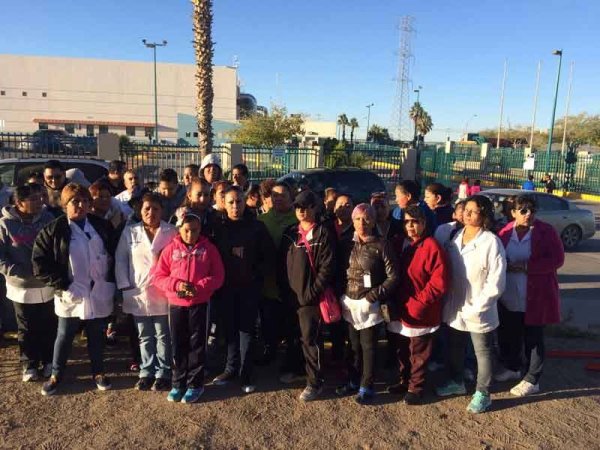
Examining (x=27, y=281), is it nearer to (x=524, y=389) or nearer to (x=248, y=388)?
(x=248, y=388)

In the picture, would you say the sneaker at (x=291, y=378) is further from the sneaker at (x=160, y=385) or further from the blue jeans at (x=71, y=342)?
the blue jeans at (x=71, y=342)

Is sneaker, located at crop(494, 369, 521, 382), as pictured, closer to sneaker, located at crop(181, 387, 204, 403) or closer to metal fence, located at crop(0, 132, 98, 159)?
sneaker, located at crop(181, 387, 204, 403)

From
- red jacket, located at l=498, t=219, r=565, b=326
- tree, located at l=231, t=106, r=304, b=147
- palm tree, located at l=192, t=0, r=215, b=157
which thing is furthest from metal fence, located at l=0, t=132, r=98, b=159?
tree, located at l=231, t=106, r=304, b=147

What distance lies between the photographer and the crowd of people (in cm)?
397

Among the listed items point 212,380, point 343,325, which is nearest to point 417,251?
point 343,325

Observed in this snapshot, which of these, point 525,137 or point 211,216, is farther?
point 525,137

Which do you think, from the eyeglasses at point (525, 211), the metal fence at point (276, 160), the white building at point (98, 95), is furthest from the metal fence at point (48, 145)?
the white building at point (98, 95)

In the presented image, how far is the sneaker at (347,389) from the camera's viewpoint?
4.25 meters

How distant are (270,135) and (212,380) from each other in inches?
1065

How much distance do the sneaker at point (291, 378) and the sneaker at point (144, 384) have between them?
119cm

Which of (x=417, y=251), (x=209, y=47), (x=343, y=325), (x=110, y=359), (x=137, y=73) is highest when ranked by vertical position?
(x=137, y=73)

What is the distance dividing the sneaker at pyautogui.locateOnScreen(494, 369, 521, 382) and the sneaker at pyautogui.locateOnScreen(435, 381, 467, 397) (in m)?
0.55

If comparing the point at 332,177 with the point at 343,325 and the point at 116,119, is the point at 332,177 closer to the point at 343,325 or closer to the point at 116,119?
the point at 343,325

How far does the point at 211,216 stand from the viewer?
447 centimetres
